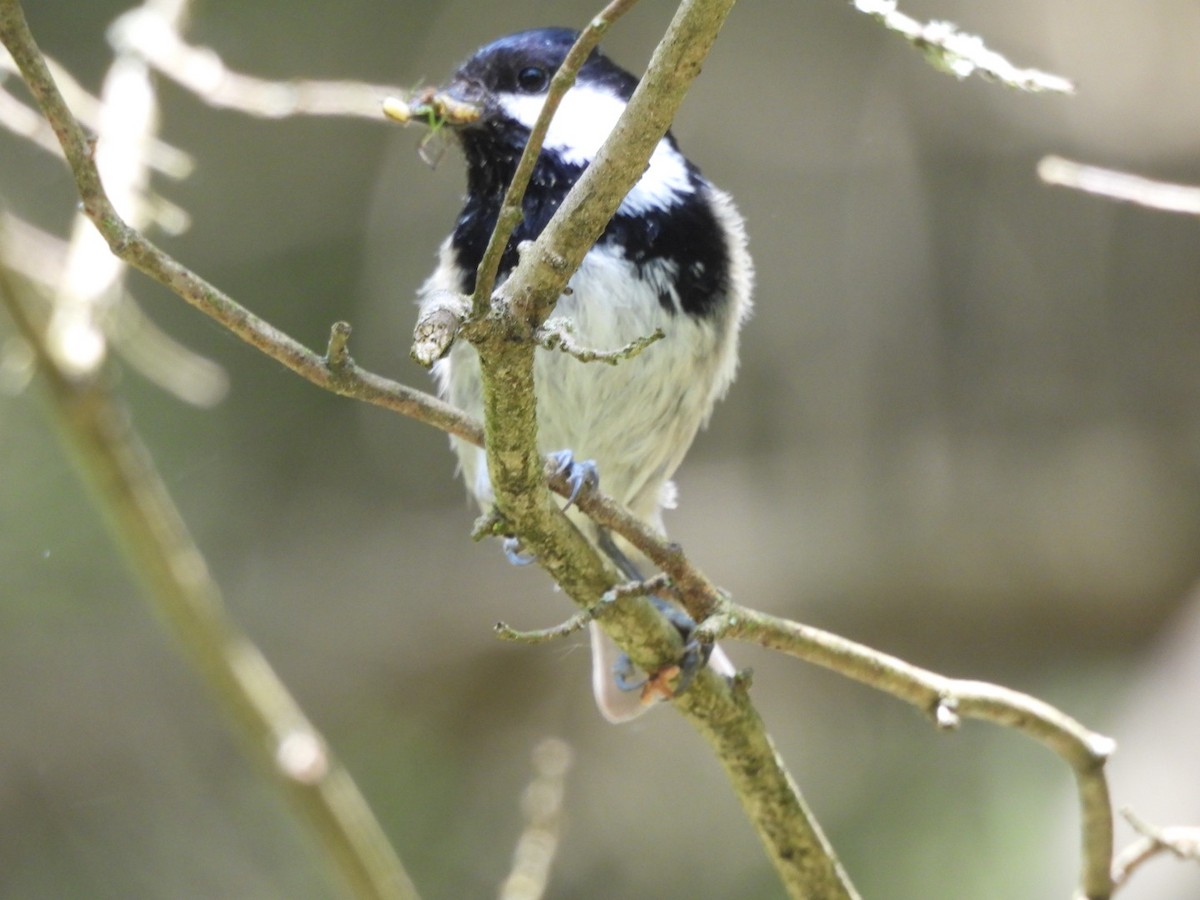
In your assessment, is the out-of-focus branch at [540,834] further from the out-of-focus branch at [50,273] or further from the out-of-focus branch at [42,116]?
the out-of-focus branch at [42,116]

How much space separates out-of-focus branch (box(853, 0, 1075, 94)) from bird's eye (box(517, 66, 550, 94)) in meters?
1.12

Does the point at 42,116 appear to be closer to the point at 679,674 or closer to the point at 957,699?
the point at 679,674

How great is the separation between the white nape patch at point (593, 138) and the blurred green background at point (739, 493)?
5.29 feet

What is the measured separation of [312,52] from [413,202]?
573 mm

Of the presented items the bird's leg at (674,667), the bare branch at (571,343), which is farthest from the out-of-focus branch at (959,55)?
the bird's leg at (674,667)

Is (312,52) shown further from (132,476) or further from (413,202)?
(132,476)

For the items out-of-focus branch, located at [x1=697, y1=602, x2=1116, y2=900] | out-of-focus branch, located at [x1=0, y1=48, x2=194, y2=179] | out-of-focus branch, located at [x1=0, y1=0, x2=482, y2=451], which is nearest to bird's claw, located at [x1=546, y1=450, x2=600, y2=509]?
out-of-focus branch, located at [x1=697, y1=602, x2=1116, y2=900]

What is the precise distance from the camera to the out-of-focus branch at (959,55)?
1017 mm

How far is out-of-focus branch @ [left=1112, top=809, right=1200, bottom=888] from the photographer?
4.52ft

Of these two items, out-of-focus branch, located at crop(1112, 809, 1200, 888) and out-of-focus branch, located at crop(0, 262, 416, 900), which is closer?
out-of-focus branch, located at crop(1112, 809, 1200, 888)

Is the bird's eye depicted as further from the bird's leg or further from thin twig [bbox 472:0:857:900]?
thin twig [bbox 472:0:857:900]

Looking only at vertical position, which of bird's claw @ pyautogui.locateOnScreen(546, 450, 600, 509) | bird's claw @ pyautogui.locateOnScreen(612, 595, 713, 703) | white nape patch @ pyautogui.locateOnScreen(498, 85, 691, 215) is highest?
white nape patch @ pyautogui.locateOnScreen(498, 85, 691, 215)

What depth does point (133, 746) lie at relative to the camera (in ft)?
12.6

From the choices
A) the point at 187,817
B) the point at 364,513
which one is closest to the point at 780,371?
the point at 364,513
